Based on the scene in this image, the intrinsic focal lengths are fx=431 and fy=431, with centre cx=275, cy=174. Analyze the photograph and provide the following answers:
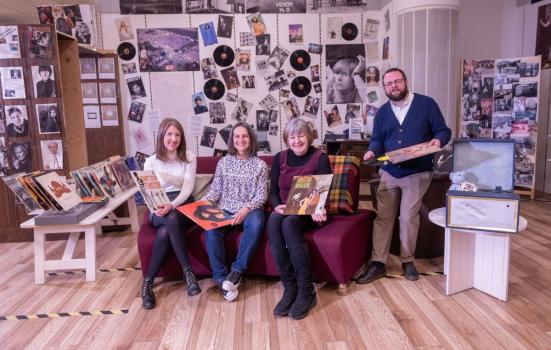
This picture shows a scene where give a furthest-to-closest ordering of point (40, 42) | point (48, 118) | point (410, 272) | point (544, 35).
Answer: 1. point (544, 35)
2. point (48, 118)
3. point (40, 42)
4. point (410, 272)

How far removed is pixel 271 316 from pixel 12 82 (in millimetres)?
3170

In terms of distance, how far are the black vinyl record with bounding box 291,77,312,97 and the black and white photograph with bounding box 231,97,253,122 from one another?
631mm

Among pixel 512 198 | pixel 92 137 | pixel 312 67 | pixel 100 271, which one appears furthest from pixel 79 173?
pixel 312 67

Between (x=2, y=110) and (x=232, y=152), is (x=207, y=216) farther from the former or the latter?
(x=2, y=110)

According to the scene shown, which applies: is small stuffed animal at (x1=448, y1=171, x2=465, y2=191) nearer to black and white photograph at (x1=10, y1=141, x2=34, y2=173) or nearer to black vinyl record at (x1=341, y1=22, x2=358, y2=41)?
black vinyl record at (x1=341, y1=22, x2=358, y2=41)

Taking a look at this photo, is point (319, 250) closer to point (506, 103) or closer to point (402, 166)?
point (402, 166)

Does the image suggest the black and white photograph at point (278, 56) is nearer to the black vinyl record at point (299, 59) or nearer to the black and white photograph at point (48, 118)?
the black vinyl record at point (299, 59)

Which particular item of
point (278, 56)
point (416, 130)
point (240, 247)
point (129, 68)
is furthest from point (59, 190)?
point (278, 56)

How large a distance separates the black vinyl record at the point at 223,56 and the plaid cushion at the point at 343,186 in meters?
2.99

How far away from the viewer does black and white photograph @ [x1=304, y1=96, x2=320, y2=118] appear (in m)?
5.89

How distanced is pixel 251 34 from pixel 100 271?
12.1 feet

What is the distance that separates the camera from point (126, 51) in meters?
5.65

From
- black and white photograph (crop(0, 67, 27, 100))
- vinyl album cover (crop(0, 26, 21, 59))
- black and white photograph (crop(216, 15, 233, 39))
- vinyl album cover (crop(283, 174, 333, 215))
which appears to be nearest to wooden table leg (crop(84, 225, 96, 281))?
vinyl album cover (crop(283, 174, 333, 215))

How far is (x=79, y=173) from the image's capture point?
3438 mm
